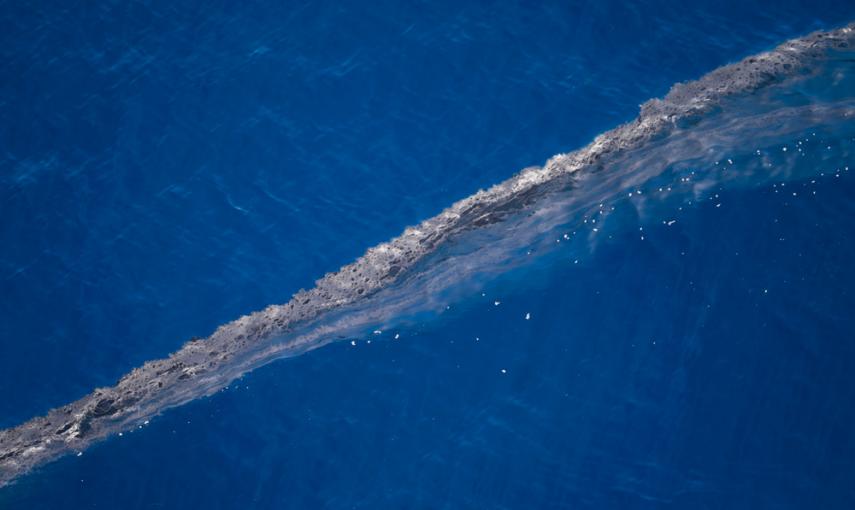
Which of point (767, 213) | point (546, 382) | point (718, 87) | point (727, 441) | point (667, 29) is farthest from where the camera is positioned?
point (667, 29)

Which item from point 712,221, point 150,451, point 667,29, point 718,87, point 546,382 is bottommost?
point 150,451

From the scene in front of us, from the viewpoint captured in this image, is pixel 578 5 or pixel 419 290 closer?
pixel 419 290

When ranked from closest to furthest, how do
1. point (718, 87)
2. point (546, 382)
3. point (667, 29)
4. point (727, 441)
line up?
point (727, 441)
point (546, 382)
point (718, 87)
point (667, 29)

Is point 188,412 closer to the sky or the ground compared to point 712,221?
closer to the ground

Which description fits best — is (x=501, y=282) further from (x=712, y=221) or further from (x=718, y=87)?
(x=718, y=87)


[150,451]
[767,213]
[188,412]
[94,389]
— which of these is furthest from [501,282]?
[94,389]

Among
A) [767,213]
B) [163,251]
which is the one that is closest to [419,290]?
[163,251]

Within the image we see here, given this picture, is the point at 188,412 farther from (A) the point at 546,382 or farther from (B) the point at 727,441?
(B) the point at 727,441
